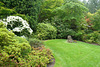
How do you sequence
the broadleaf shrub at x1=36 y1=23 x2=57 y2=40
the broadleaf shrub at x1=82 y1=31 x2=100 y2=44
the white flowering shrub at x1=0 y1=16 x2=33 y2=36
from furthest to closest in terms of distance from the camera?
the broadleaf shrub at x1=82 y1=31 x2=100 y2=44 → the broadleaf shrub at x1=36 y1=23 x2=57 y2=40 → the white flowering shrub at x1=0 y1=16 x2=33 y2=36

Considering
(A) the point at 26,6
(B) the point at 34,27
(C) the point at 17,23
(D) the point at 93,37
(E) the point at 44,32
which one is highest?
(A) the point at 26,6

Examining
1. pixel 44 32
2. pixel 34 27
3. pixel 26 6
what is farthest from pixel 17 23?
pixel 44 32

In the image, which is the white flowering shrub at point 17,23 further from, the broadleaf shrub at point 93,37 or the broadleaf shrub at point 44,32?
the broadleaf shrub at point 93,37

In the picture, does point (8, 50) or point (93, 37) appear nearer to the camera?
point (8, 50)

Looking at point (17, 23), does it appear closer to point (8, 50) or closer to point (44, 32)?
point (44, 32)

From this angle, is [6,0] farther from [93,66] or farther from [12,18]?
[93,66]

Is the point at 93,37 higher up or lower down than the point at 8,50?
lower down

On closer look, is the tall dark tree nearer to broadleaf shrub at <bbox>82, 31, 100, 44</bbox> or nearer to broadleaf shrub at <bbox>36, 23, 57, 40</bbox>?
broadleaf shrub at <bbox>36, 23, 57, 40</bbox>

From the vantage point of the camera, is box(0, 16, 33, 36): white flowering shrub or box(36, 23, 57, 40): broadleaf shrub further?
box(36, 23, 57, 40): broadleaf shrub

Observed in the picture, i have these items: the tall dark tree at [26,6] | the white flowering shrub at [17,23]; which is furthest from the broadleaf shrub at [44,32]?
the white flowering shrub at [17,23]

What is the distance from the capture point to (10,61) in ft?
9.25

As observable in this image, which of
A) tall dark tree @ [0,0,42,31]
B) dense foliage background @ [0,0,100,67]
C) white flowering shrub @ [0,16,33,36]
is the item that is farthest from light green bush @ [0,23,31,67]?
tall dark tree @ [0,0,42,31]

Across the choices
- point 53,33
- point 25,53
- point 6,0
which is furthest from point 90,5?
point 25,53

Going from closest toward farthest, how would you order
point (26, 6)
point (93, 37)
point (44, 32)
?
point (26, 6), point (44, 32), point (93, 37)
